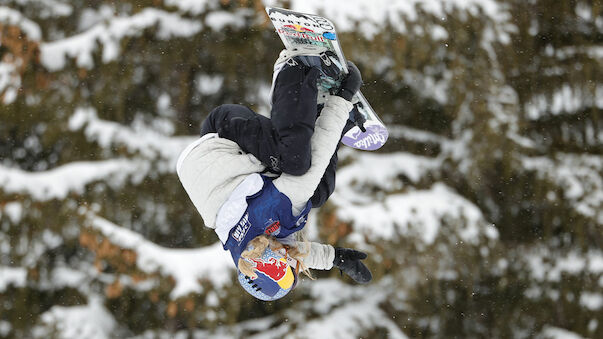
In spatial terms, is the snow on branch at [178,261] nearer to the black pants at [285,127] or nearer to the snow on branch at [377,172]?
the snow on branch at [377,172]

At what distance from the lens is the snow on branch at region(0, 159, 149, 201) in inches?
175

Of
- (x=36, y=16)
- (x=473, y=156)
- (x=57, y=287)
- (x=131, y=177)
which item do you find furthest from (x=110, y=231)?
(x=473, y=156)

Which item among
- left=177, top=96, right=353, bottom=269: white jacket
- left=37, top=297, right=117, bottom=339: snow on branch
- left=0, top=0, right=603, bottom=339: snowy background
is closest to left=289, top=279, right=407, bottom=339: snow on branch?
left=0, top=0, right=603, bottom=339: snowy background

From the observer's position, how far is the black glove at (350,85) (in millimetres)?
Answer: 1920

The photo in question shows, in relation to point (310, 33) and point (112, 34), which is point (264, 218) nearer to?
point (310, 33)

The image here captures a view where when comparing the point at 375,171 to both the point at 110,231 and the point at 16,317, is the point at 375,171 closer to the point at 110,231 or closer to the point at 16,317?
the point at 110,231

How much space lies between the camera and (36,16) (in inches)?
180

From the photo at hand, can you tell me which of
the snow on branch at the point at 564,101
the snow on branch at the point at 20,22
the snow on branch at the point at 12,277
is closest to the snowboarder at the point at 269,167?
the snow on branch at the point at 20,22

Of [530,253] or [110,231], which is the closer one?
[110,231]

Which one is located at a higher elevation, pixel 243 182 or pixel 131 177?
pixel 243 182

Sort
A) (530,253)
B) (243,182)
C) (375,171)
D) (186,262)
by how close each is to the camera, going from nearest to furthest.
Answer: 1. (243,182)
2. (186,262)
3. (375,171)
4. (530,253)

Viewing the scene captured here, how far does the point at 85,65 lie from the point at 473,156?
9.17 ft

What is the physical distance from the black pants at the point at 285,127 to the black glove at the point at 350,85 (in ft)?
0.43

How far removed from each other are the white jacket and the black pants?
0.04m
